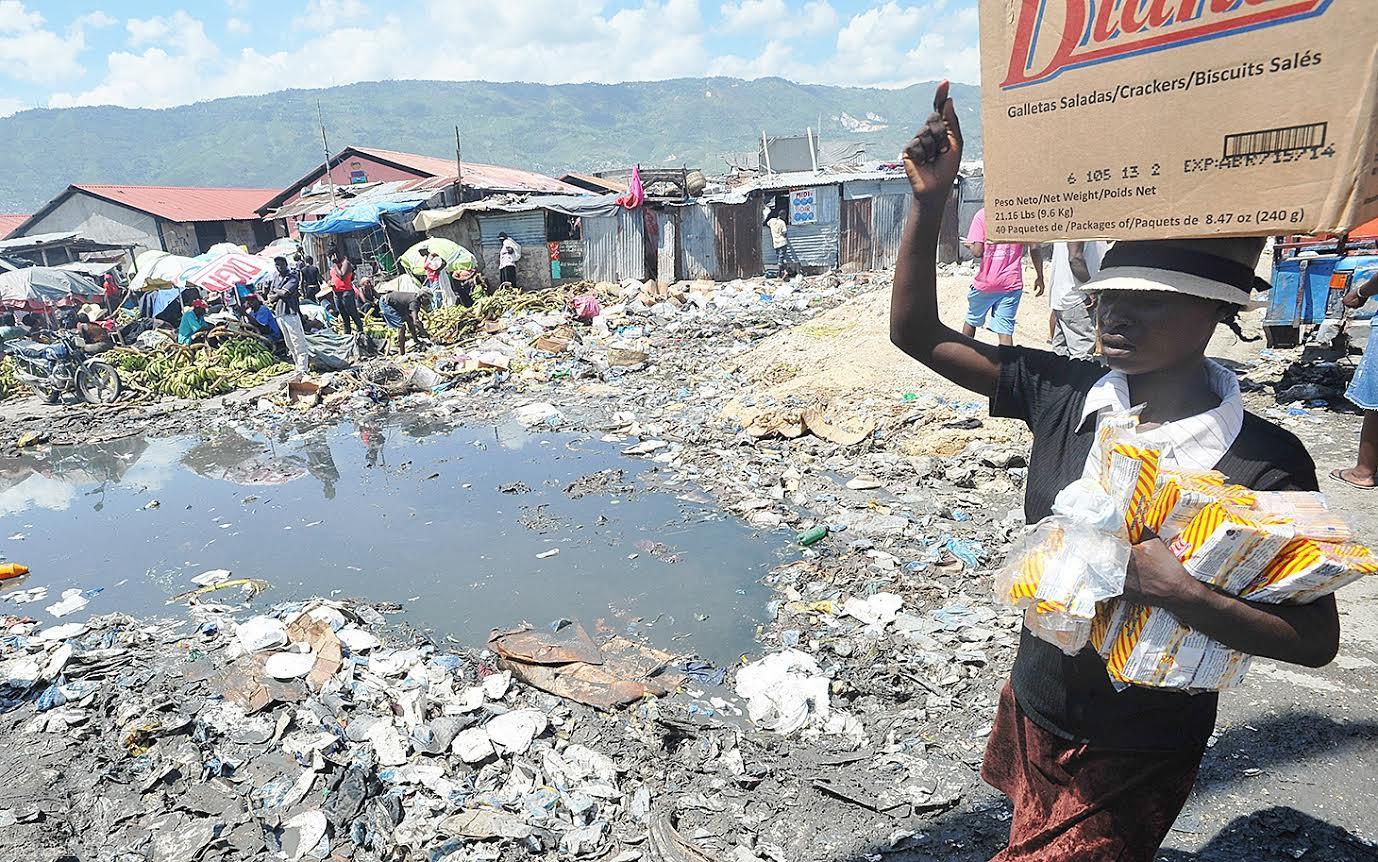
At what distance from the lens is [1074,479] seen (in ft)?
4.35

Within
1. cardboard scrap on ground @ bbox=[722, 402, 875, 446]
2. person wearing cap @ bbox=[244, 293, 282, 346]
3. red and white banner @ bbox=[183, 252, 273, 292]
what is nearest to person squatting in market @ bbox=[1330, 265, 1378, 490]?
cardboard scrap on ground @ bbox=[722, 402, 875, 446]

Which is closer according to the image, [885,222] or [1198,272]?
[1198,272]

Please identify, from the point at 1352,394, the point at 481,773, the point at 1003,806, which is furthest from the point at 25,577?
the point at 1352,394

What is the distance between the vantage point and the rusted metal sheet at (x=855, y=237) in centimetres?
1773

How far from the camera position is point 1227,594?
1046mm

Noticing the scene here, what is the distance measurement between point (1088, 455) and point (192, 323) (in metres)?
14.0

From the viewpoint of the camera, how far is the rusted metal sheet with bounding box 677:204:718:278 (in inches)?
674

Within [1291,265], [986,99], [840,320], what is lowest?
[840,320]

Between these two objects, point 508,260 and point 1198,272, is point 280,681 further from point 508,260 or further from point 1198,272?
point 508,260

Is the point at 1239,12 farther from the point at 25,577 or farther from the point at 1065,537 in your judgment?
the point at 25,577

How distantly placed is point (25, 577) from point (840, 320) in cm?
973

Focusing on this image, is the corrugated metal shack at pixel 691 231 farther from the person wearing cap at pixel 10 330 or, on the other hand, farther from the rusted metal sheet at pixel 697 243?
the person wearing cap at pixel 10 330

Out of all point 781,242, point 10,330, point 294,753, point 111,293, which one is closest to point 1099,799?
point 294,753

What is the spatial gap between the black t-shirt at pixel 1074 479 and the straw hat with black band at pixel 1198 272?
0.69 ft
